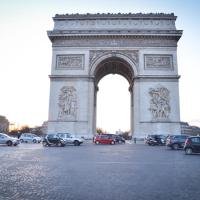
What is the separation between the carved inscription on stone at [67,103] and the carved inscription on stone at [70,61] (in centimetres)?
261

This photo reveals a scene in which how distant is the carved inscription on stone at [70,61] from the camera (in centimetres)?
3266

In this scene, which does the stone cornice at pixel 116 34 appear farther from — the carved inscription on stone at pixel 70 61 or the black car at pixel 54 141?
the black car at pixel 54 141

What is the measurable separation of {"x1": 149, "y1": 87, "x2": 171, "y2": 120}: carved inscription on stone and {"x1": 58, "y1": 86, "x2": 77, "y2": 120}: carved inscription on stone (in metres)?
8.71

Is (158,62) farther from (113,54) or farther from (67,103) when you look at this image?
(67,103)

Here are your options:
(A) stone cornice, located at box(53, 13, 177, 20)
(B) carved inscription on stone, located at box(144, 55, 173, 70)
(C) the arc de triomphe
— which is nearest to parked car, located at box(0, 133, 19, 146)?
(C) the arc de triomphe

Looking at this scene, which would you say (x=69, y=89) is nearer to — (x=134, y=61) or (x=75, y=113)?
(x=75, y=113)

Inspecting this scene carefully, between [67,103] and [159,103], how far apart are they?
1042 cm

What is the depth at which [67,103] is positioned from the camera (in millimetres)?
31500

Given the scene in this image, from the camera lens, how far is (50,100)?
104ft

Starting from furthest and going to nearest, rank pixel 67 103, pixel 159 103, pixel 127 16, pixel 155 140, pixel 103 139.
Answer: pixel 127 16, pixel 67 103, pixel 159 103, pixel 103 139, pixel 155 140

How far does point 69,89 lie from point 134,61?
829cm

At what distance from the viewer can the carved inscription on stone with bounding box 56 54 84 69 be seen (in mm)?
32656

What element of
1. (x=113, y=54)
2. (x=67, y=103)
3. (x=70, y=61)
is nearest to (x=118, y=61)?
(x=113, y=54)

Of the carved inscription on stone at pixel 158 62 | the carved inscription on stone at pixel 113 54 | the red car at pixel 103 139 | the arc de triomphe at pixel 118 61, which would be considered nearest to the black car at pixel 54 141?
the red car at pixel 103 139
